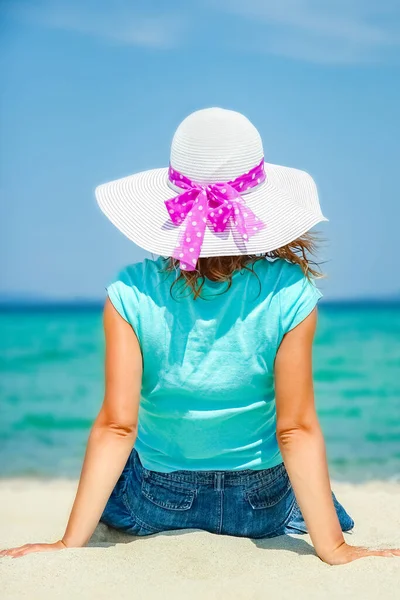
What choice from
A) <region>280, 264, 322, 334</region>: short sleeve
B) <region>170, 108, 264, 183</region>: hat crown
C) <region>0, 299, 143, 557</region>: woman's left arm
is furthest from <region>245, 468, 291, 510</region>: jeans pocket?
<region>170, 108, 264, 183</region>: hat crown

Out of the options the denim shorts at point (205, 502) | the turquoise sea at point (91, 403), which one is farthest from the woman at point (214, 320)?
the turquoise sea at point (91, 403)

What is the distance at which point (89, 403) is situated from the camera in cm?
917

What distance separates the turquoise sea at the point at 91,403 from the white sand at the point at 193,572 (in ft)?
10.2

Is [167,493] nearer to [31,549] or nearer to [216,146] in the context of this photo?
[31,549]

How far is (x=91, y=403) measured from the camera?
9.20 meters

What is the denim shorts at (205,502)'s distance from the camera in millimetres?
2682

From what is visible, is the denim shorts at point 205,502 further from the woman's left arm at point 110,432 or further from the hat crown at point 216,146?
the hat crown at point 216,146

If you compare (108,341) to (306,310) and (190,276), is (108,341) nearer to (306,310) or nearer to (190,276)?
→ (190,276)

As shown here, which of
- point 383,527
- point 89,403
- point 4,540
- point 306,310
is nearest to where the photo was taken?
point 306,310

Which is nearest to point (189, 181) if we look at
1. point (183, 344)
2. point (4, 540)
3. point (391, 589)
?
point (183, 344)

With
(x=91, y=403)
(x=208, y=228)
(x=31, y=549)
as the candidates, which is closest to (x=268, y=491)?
(x=31, y=549)

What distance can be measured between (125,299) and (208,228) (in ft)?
0.98

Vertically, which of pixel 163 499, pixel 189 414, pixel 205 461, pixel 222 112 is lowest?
pixel 163 499

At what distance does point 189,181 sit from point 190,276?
264 mm
